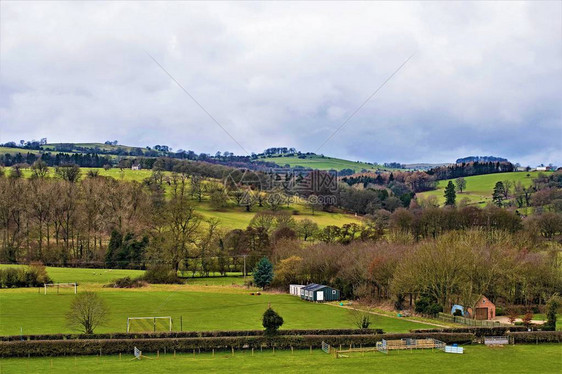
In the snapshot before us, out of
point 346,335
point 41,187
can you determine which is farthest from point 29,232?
point 346,335

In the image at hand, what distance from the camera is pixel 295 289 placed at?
8606 centimetres

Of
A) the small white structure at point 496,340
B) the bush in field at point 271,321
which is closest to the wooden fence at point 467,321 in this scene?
the small white structure at point 496,340

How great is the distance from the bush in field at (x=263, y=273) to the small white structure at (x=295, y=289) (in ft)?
12.3

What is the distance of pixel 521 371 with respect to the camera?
42625 millimetres

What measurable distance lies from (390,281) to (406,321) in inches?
407

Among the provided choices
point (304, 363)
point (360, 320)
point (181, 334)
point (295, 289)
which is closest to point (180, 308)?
point (181, 334)

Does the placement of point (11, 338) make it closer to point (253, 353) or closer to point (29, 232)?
point (253, 353)

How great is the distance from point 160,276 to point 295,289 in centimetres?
2036

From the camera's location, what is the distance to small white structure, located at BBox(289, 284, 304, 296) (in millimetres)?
84894

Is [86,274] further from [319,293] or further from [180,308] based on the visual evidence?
[319,293]

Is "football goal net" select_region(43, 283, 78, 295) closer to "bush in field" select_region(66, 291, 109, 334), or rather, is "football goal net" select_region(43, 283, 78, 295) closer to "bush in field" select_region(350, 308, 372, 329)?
"bush in field" select_region(66, 291, 109, 334)

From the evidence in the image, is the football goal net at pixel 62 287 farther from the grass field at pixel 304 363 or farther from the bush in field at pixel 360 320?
the bush in field at pixel 360 320

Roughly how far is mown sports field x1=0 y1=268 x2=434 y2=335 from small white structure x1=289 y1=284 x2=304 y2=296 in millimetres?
1549

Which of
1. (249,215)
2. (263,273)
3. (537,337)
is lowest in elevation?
(537,337)
